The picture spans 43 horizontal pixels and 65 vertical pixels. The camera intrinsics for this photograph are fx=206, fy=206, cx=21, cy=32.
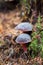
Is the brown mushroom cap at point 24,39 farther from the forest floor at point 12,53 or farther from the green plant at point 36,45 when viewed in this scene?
the forest floor at point 12,53

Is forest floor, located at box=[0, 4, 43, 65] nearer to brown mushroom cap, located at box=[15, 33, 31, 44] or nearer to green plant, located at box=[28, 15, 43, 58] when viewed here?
green plant, located at box=[28, 15, 43, 58]

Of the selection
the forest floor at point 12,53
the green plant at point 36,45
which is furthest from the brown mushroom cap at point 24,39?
the forest floor at point 12,53

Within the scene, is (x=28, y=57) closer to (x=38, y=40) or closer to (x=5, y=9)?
(x=38, y=40)

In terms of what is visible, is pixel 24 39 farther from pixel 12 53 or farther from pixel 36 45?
pixel 12 53

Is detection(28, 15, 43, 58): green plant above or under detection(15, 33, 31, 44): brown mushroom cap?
under

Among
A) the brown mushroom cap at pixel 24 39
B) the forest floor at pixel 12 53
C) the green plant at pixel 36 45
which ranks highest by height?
the brown mushroom cap at pixel 24 39

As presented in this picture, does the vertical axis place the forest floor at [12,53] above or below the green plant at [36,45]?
below

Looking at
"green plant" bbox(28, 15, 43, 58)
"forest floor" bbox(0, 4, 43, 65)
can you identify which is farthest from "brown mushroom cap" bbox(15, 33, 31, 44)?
"forest floor" bbox(0, 4, 43, 65)

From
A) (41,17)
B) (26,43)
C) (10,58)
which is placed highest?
(41,17)

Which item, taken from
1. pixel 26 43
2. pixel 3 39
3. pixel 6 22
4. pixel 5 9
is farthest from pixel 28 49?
pixel 5 9

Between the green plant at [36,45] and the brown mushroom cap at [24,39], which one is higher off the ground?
the brown mushroom cap at [24,39]

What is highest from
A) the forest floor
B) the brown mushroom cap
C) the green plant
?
the brown mushroom cap
